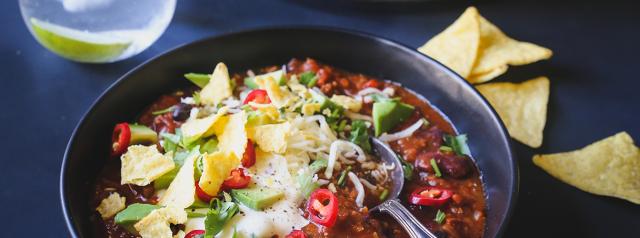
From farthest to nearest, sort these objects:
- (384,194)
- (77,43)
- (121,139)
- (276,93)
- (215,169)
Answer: (77,43), (276,93), (121,139), (384,194), (215,169)

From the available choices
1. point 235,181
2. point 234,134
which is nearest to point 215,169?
point 235,181

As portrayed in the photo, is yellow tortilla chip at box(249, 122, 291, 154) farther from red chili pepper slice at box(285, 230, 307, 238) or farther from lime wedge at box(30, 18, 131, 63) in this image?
lime wedge at box(30, 18, 131, 63)

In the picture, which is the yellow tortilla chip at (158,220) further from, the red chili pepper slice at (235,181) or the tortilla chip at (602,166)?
the tortilla chip at (602,166)

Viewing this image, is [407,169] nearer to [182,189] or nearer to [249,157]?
[249,157]

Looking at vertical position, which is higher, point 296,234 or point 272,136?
point 272,136

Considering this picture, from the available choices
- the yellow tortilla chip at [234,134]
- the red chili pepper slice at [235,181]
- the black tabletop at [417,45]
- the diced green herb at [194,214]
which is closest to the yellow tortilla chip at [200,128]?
the yellow tortilla chip at [234,134]

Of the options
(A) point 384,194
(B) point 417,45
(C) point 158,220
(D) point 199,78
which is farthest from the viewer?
(B) point 417,45
